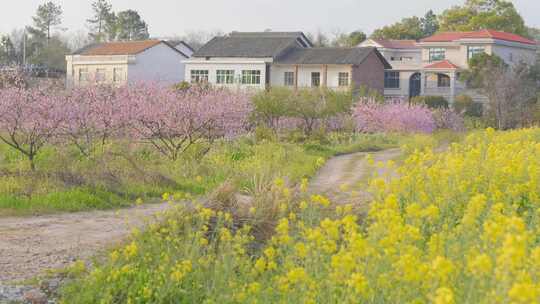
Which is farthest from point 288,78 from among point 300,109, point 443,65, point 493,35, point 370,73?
point 300,109

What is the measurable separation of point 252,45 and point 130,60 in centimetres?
845

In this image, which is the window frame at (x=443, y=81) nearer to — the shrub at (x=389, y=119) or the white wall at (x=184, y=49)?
the white wall at (x=184, y=49)

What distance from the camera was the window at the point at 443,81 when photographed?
62.7 metres

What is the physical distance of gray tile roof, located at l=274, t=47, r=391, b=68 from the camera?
5616cm

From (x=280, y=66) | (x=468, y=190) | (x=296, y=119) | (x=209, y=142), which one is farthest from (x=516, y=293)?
(x=280, y=66)

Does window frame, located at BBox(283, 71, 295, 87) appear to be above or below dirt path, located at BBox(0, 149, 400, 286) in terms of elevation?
above

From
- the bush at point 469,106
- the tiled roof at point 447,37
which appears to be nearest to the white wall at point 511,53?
the tiled roof at point 447,37

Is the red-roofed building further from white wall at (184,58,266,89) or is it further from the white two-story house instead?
the white two-story house

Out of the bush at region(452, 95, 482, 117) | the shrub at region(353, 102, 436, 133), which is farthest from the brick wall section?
the shrub at region(353, 102, 436, 133)

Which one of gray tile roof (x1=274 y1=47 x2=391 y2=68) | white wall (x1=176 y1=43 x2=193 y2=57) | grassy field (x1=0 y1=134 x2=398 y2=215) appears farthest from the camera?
white wall (x1=176 y1=43 x2=193 y2=57)

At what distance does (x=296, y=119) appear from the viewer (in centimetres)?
3005

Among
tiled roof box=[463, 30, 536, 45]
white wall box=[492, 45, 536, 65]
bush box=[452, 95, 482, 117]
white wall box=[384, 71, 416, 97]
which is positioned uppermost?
tiled roof box=[463, 30, 536, 45]

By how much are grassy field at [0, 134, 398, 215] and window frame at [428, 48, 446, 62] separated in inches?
1646

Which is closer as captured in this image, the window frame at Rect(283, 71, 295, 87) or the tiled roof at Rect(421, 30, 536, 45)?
the window frame at Rect(283, 71, 295, 87)
